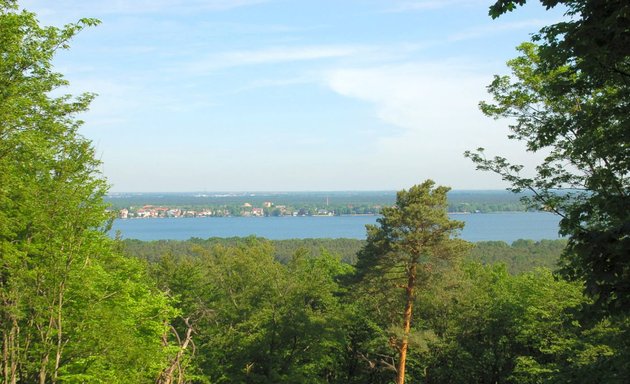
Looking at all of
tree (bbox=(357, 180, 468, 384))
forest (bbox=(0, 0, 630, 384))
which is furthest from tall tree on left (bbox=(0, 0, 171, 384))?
tree (bbox=(357, 180, 468, 384))

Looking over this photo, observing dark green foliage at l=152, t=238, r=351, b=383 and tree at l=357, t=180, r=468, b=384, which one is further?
dark green foliage at l=152, t=238, r=351, b=383

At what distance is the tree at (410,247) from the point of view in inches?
746

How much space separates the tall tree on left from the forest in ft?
0.11

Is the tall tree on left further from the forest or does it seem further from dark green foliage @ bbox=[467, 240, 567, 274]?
dark green foliage @ bbox=[467, 240, 567, 274]

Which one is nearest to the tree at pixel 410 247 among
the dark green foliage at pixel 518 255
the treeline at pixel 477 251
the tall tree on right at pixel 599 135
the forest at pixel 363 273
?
the forest at pixel 363 273

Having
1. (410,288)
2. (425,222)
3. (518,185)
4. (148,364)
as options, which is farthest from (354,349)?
(518,185)

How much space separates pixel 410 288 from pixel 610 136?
13867mm

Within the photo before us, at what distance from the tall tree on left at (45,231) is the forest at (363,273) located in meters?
0.04

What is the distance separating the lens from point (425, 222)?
1905 centimetres

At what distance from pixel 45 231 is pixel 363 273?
47.1ft

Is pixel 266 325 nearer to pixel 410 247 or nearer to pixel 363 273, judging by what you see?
pixel 363 273

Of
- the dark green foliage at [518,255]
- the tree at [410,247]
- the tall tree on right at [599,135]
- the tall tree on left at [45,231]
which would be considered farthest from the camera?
the dark green foliage at [518,255]

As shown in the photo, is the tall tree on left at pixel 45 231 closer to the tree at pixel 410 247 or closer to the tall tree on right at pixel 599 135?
the tall tree on right at pixel 599 135

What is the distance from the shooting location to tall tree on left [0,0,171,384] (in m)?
8.80
